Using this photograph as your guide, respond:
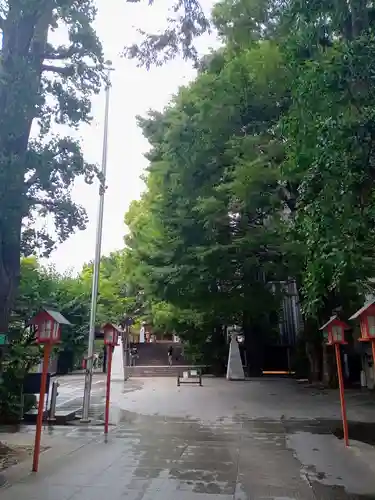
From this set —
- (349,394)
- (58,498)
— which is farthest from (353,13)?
(349,394)

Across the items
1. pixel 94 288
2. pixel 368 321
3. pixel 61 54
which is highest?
pixel 61 54

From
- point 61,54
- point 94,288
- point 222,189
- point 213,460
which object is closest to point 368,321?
point 213,460

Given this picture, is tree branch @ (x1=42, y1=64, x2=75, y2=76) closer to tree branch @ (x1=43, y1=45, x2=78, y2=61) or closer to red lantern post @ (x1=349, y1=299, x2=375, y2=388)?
tree branch @ (x1=43, y1=45, x2=78, y2=61)

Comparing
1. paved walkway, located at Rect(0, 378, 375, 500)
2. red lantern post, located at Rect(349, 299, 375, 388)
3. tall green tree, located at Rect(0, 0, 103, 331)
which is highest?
tall green tree, located at Rect(0, 0, 103, 331)

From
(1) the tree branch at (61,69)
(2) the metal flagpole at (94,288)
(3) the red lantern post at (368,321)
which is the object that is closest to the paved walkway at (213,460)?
(2) the metal flagpole at (94,288)

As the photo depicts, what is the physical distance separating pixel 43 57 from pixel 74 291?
21.9 m

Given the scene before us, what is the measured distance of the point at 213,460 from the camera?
6.91 metres

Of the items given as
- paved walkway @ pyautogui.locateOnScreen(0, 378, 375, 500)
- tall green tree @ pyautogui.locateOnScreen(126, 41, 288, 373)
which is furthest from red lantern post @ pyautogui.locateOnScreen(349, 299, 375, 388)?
tall green tree @ pyautogui.locateOnScreen(126, 41, 288, 373)

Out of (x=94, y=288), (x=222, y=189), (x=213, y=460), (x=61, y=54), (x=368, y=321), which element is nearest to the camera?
(x=213, y=460)

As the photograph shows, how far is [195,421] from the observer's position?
35.0ft

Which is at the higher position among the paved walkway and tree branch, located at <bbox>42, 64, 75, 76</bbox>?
tree branch, located at <bbox>42, 64, 75, 76</bbox>

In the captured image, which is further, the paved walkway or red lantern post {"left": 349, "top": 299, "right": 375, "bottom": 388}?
red lantern post {"left": 349, "top": 299, "right": 375, "bottom": 388}

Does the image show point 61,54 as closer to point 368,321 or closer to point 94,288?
point 94,288

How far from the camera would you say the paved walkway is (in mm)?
5395
